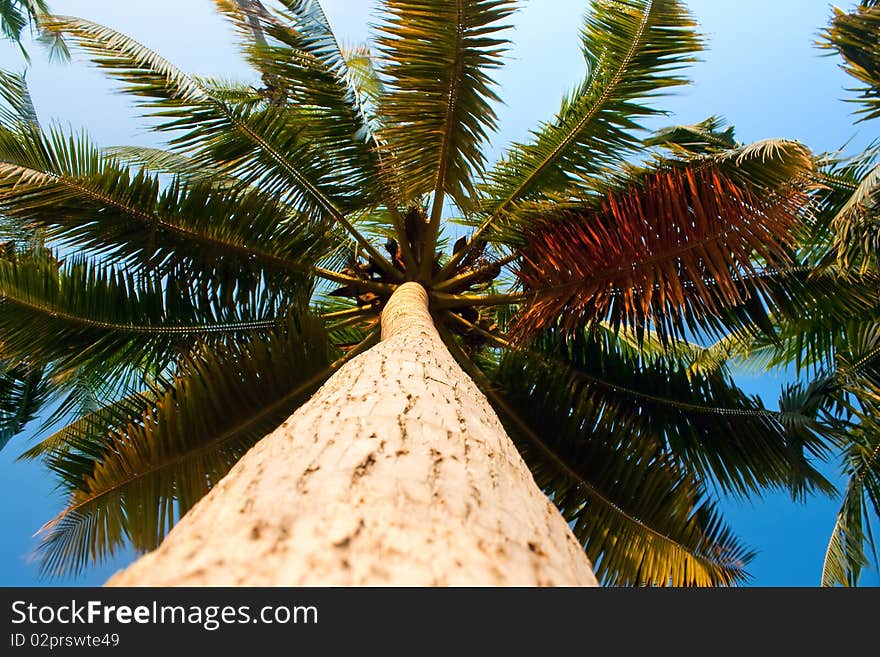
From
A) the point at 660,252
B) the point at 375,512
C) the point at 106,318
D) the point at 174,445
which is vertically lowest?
the point at 375,512

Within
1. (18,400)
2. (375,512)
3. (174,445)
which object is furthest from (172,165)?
(375,512)

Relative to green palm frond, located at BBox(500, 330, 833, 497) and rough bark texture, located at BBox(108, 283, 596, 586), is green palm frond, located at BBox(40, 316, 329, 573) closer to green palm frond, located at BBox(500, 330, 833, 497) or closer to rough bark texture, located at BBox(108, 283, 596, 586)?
green palm frond, located at BBox(500, 330, 833, 497)

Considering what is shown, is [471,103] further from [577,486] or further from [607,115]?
[577,486]

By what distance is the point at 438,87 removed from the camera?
184 inches

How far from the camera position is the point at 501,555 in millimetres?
1163

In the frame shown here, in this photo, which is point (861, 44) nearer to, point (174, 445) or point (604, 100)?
point (604, 100)

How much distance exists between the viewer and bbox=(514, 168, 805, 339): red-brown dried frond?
3.96 meters

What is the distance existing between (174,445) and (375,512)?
342 centimetres

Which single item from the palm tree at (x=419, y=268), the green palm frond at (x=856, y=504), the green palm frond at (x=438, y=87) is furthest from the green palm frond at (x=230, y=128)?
the green palm frond at (x=856, y=504)

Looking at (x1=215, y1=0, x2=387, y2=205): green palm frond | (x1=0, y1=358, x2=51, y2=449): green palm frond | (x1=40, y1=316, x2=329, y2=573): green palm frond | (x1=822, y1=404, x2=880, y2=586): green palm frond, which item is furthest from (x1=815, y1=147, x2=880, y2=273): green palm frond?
(x1=0, y1=358, x2=51, y2=449): green palm frond

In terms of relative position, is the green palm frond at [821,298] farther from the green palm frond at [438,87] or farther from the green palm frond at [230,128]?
the green palm frond at [230,128]

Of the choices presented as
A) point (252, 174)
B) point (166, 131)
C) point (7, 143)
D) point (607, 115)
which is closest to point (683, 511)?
point (607, 115)

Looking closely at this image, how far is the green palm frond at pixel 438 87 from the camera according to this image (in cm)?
436
